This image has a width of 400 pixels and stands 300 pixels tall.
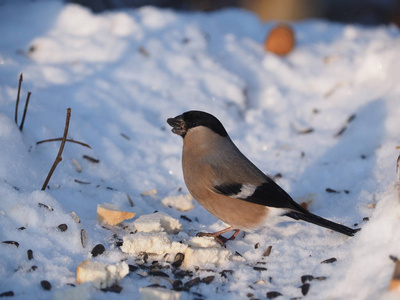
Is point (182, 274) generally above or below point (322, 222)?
below

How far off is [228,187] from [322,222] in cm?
57

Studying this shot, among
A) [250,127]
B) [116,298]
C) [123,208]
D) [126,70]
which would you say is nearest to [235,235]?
[123,208]

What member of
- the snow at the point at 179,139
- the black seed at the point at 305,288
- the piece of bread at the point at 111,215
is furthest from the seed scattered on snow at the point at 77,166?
the black seed at the point at 305,288

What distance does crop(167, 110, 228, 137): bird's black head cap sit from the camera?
10.5 feet

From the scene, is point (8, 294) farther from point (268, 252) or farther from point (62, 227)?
point (268, 252)

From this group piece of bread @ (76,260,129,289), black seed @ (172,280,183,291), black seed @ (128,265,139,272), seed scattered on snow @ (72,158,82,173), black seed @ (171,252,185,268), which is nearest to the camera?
piece of bread @ (76,260,129,289)

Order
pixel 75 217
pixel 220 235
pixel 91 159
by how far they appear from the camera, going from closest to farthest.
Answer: pixel 75 217, pixel 220 235, pixel 91 159

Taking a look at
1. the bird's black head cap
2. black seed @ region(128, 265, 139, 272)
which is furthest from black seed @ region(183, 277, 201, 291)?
the bird's black head cap

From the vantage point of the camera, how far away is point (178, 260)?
2.78m

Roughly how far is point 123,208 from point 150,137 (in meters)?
1.03

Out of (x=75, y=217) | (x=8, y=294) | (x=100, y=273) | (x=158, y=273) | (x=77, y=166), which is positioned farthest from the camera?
(x=77, y=166)

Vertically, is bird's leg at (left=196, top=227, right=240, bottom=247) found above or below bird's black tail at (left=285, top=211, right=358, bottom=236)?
below

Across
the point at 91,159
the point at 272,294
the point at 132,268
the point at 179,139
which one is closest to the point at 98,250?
the point at 132,268

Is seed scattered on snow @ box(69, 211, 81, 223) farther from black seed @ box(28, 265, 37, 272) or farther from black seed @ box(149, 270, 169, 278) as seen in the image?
black seed @ box(149, 270, 169, 278)
